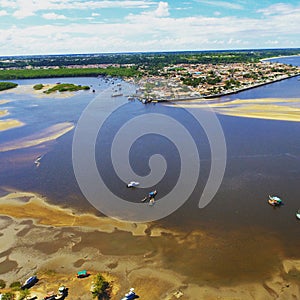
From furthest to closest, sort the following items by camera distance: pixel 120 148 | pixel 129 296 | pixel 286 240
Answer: pixel 120 148 < pixel 286 240 < pixel 129 296

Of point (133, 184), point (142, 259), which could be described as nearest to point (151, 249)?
point (142, 259)

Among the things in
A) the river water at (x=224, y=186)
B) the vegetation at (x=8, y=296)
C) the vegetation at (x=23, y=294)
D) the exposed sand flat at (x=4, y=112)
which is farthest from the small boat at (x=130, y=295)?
the exposed sand flat at (x=4, y=112)

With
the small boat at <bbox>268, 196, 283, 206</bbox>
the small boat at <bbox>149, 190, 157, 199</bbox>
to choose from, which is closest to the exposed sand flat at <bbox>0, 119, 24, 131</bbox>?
the small boat at <bbox>149, 190, 157, 199</bbox>

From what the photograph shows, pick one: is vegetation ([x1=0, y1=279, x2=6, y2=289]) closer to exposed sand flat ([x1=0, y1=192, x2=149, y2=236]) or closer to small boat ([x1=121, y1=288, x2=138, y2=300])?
exposed sand flat ([x1=0, y1=192, x2=149, y2=236])

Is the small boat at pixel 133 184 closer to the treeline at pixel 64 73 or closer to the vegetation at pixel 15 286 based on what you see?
the vegetation at pixel 15 286

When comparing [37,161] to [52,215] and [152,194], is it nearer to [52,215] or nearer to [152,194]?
[52,215]

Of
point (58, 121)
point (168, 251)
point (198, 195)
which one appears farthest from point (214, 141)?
point (58, 121)

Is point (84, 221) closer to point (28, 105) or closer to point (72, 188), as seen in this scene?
point (72, 188)
